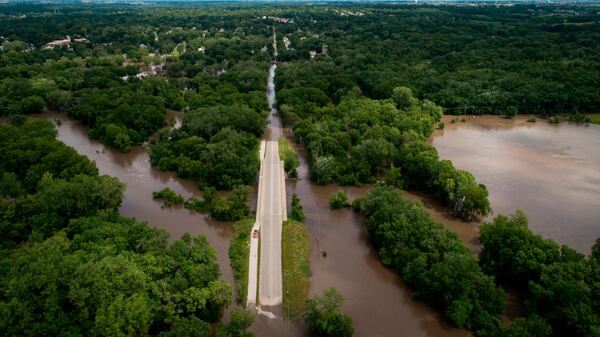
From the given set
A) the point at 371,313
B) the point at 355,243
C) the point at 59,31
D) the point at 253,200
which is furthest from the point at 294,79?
the point at 59,31

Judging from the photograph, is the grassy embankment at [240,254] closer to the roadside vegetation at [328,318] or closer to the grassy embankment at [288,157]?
the roadside vegetation at [328,318]

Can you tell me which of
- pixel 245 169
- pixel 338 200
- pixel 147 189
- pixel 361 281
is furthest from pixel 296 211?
pixel 147 189

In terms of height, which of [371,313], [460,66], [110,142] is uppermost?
[460,66]

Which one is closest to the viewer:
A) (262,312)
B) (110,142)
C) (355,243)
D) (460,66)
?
(262,312)

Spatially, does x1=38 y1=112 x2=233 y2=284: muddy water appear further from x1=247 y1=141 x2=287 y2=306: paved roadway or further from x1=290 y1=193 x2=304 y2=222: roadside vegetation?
x1=290 y1=193 x2=304 y2=222: roadside vegetation

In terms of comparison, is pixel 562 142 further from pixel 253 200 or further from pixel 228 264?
pixel 228 264

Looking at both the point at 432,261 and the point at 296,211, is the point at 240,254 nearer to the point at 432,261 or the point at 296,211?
the point at 296,211
